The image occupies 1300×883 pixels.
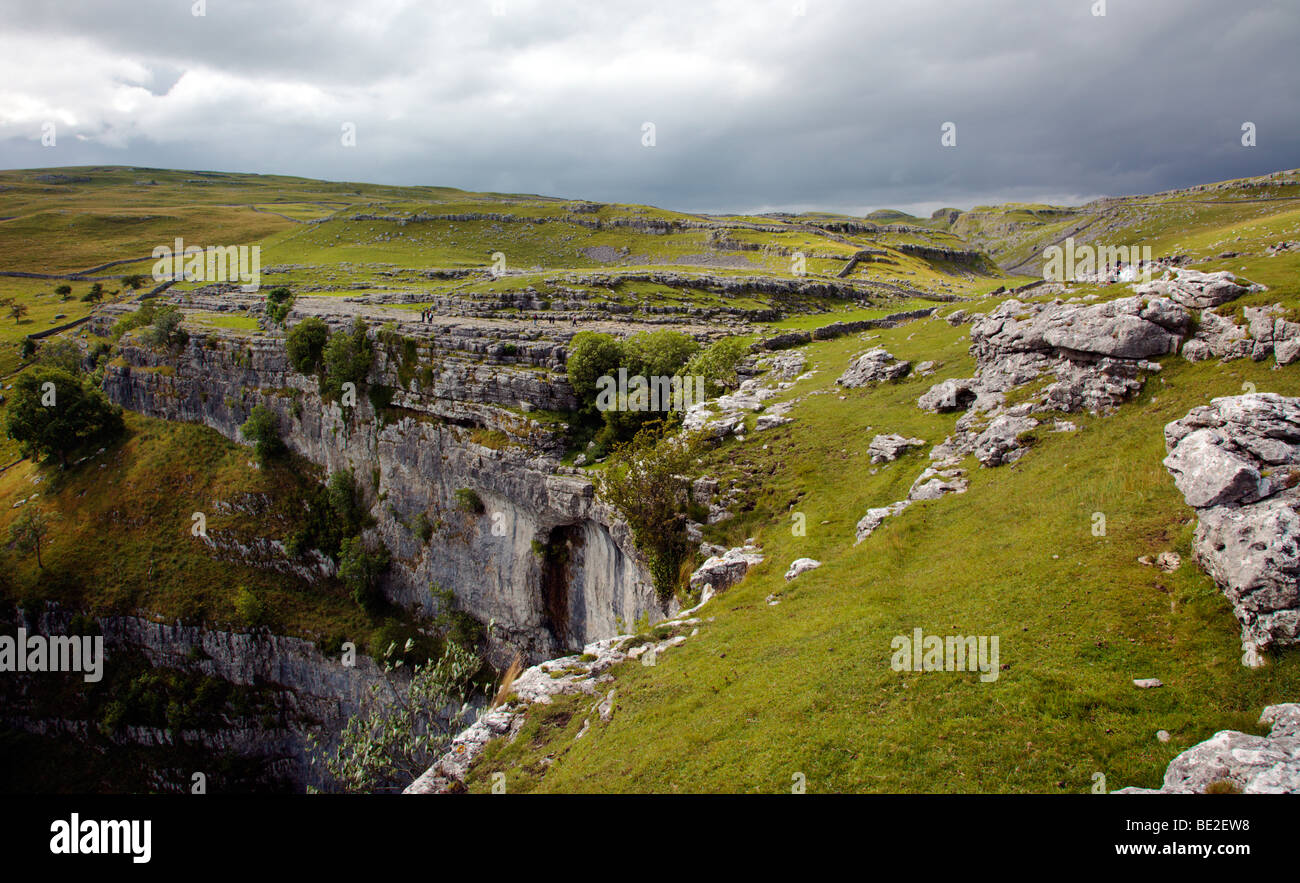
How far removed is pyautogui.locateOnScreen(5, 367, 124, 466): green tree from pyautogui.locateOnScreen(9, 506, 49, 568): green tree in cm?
1023

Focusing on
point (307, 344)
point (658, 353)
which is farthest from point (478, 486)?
point (307, 344)

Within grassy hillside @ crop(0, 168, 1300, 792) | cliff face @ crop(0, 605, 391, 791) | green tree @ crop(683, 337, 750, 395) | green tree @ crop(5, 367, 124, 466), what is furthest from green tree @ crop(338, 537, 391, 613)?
green tree @ crop(5, 367, 124, 466)

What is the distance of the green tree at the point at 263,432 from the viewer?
66.1 meters

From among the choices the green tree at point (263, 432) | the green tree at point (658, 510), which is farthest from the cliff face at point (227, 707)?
the green tree at point (658, 510)

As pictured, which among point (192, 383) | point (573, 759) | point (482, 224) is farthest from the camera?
point (482, 224)

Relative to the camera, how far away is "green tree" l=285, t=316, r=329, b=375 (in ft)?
204

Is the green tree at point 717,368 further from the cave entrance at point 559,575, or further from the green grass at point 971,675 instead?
the green grass at point 971,675

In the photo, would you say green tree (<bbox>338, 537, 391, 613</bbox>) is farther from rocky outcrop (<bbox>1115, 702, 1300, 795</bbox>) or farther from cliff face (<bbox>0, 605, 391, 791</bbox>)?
rocky outcrop (<bbox>1115, 702, 1300, 795</bbox>)

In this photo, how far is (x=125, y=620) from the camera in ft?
195

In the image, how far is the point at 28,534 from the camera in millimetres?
61562
